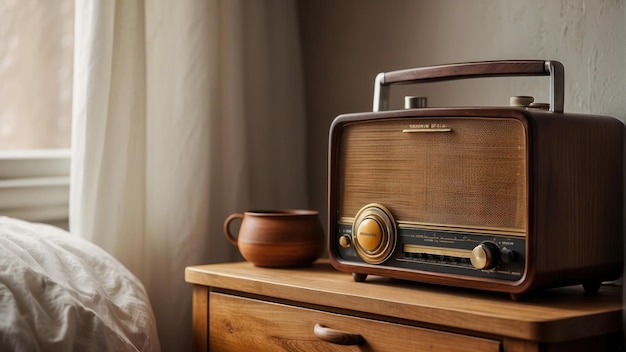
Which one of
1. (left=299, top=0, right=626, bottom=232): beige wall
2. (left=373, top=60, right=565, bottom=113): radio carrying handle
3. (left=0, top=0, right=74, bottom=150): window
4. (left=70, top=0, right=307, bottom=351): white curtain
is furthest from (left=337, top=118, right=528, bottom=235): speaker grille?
(left=0, top=0, right=74, bottom=150): window

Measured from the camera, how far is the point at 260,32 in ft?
5.83

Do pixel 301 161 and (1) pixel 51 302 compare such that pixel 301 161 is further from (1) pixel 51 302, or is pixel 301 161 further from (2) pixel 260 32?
(1) pixel 51 302

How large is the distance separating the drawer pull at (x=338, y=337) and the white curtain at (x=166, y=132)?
1.71 feet

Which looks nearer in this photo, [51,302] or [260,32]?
[51,302]

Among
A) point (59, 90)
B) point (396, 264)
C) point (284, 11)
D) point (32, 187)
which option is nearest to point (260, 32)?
point (284, 11)

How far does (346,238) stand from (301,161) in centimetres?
61

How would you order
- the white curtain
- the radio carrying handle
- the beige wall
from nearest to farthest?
the radio carrying handle
the beige wall
the white curtain

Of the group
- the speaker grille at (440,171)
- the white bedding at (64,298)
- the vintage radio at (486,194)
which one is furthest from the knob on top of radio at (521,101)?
the white bedding at (64,298)

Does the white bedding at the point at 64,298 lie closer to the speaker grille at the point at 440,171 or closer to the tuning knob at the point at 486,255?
the speaker grille at the point at 440,171

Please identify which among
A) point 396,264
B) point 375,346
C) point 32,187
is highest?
point 32,187

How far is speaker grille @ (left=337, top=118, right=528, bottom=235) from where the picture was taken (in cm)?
107

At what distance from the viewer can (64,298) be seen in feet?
3.69

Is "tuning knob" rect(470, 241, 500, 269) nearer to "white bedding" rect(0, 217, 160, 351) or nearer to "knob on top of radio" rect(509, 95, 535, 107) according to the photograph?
"knob on top of radio" rect(509, 95, 535, 107)

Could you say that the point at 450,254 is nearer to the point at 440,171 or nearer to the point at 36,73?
the point at 440,171
